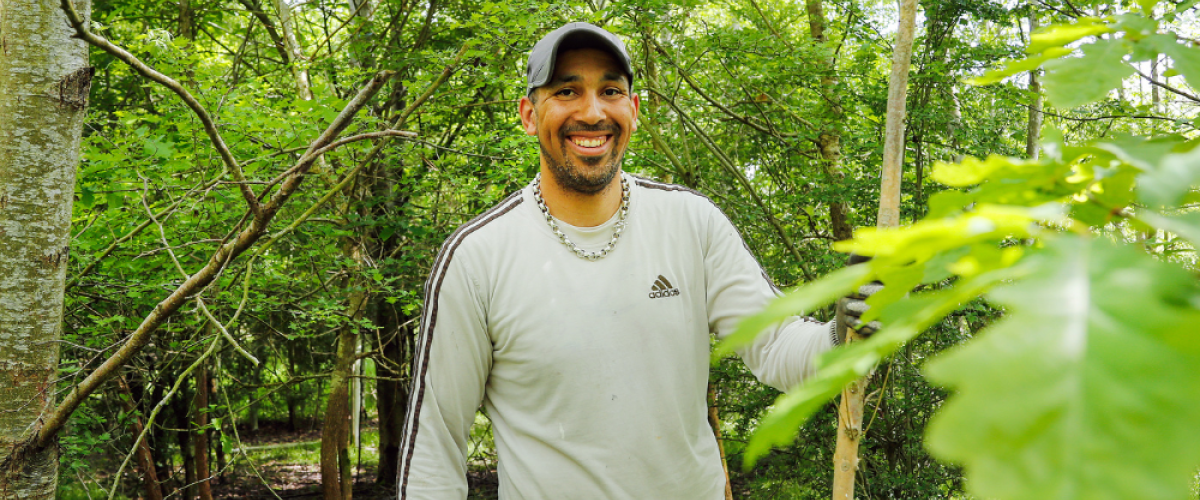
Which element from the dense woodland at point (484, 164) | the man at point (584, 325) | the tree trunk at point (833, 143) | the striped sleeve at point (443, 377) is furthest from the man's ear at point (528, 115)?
the tree trunk at point (833, 143)

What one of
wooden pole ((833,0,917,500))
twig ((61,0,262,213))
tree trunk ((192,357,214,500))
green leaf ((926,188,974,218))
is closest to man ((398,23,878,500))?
wooden pole ((833,0,917,500))

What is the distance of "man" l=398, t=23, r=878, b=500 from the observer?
2.13 meters

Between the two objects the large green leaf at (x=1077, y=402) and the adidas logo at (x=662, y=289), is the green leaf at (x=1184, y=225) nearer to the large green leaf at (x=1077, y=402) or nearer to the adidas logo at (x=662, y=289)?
the large green leaf at (x=1077, y=402)

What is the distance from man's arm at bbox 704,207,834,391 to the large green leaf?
1.60 meters

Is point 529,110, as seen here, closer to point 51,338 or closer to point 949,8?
point 51,338

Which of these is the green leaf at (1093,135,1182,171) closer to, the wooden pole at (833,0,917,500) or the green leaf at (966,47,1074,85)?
the green leaf at (966,47,1074,85)

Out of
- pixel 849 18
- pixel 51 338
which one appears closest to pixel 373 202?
pixel 51 338

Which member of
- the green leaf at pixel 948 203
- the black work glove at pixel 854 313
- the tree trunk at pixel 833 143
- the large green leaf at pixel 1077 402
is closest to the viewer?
the large green leaf at pixel 1077 402

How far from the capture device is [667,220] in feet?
7.77

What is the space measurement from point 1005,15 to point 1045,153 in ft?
16.9

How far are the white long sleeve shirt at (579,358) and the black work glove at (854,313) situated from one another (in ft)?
0.65

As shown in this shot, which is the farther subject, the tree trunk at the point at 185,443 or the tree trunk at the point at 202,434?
the tree trunk at the point at 185,443

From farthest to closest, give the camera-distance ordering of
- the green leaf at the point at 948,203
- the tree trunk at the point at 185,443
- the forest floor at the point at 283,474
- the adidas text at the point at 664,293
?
the tree trunk at the point at 185,443 → the forest floor at the point at 283,474 → the adidas text at the point at 664,293 → the green leaf at the point at 948,203

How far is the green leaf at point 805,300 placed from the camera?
1.53 feet
